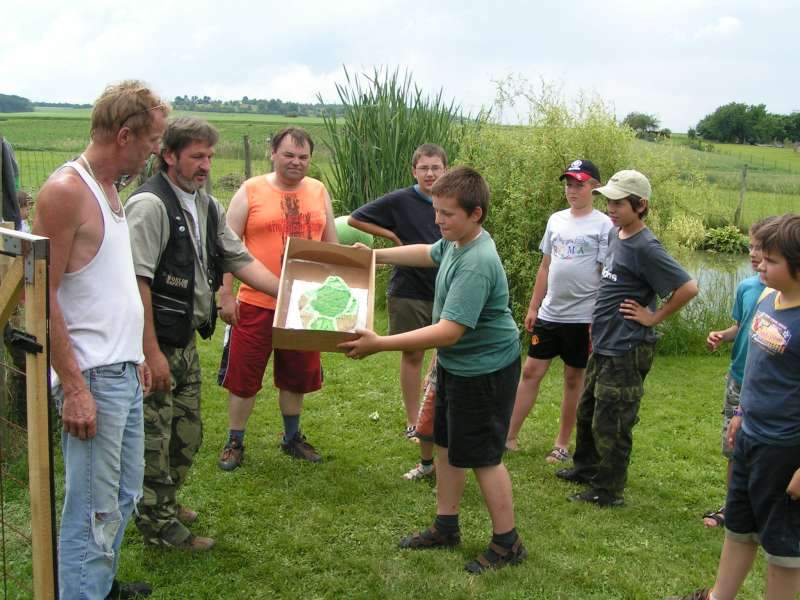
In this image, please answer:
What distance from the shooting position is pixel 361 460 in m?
5.18

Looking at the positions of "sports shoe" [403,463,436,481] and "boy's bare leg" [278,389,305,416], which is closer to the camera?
"sports shoe" [403,463,436,481]

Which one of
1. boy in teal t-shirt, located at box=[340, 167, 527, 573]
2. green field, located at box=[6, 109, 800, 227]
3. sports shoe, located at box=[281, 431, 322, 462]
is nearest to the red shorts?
sports shoe, located at box=[281, 431, 322, 462]

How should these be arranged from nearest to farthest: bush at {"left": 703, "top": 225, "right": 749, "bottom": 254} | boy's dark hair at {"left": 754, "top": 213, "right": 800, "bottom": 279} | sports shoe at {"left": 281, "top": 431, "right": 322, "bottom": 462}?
boy's dark hair at {"left": 754, "top": 213, "right": 800, "bottom": 279} < sports shoe at {"left": 281, "top": 431, "right": 322, "bottom": 462} < bush at {"left": 703, "top": 225, "right": 749, "bottom": 254}

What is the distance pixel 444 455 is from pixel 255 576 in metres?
1.11

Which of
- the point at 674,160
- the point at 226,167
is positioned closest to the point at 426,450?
the point at 674,160

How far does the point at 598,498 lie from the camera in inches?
181

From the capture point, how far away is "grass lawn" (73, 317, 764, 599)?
11.9ft

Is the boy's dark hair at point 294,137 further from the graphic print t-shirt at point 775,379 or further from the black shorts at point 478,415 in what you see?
the graphic print t-shirt at point 775,379

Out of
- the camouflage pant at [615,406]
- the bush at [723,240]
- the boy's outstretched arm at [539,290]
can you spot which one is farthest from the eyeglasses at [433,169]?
the bush at [723,240]

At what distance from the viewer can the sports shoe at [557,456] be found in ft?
17.3

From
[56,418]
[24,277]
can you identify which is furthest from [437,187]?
[56,418]

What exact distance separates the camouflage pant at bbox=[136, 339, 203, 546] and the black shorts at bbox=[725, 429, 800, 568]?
255 centimetres

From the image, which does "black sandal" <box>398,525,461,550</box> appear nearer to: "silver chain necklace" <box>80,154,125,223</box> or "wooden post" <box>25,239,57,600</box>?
"wooden post" <box>25,239,57,600</box>

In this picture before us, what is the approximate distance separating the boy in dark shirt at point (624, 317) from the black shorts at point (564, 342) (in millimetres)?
490
